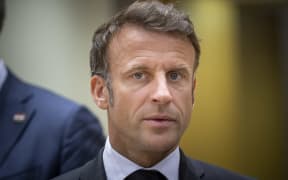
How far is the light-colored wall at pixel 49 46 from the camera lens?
437 centimetres

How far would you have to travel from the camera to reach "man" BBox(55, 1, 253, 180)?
182cm

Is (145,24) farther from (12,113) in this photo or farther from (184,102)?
(12,113)

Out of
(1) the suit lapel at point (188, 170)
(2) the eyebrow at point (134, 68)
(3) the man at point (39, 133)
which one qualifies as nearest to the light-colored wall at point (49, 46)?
(3) the man at point (39, 133)

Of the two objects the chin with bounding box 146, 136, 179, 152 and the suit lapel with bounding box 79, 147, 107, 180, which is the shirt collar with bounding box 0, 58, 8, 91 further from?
the chin with bounding box 146, 136, 179, 152

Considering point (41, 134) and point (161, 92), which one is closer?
point (161, 92)

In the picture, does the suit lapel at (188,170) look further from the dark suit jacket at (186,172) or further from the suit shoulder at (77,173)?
the suit shoulder at (77,173)

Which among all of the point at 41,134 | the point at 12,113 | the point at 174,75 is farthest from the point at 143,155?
the point at 12,113

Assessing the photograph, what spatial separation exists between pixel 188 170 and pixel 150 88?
326 mm

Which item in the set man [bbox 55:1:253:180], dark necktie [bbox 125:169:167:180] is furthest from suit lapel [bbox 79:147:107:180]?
dark necktie [bbox 125:169:167:180]

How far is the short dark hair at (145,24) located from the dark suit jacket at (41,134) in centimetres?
36

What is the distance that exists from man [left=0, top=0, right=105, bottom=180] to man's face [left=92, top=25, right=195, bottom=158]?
0.43 metres

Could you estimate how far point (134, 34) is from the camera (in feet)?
6.21

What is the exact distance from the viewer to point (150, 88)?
5.98ft

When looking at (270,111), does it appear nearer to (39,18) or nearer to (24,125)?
(39,18)
